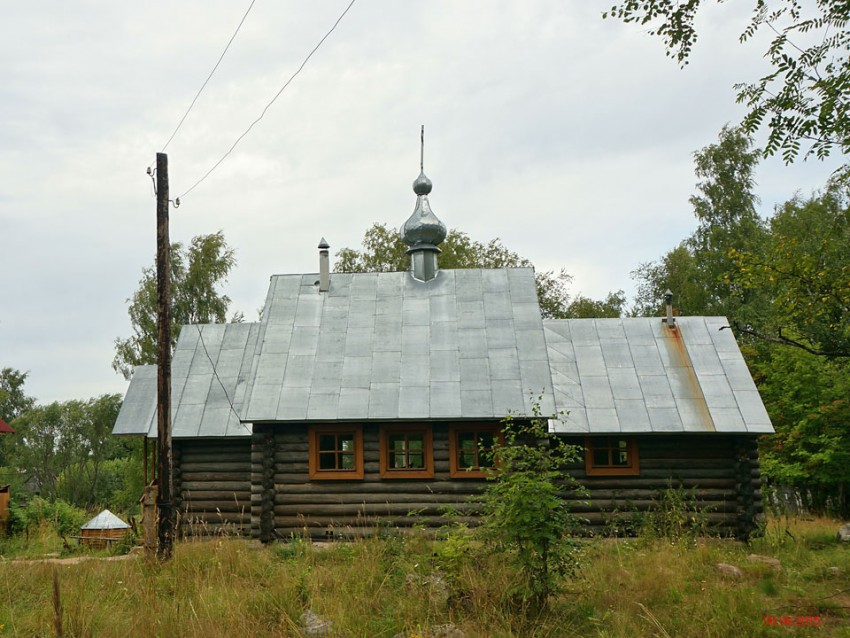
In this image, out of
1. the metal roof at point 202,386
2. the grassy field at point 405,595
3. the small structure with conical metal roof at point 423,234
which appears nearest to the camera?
the grassy field at point 405,595

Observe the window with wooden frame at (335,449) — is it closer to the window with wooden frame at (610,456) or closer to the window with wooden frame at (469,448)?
the window with wooden frame at (469,448)

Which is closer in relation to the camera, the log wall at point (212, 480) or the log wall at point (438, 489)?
the log wall at point (438, 489)

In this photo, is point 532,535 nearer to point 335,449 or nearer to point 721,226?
point 335,449

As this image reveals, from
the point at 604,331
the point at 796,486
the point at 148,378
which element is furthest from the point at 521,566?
the point at 796,486

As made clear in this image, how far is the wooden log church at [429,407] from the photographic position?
1405 cm

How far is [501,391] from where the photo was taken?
46.9ft

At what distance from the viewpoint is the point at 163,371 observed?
37.0 ft

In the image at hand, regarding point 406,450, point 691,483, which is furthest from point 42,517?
point 691,483

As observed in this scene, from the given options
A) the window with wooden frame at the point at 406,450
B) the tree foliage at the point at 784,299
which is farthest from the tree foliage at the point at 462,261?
the window with wooden frame at the point at 406,450

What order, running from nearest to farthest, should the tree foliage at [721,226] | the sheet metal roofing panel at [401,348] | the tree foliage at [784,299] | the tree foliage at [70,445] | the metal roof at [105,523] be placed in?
the tree foliage at [784,299] < the sheet metal roofing panel at [401,348] < the metal roof at [105,523] < the tree foliage at [721,226] < the tree foliage at [70,445]

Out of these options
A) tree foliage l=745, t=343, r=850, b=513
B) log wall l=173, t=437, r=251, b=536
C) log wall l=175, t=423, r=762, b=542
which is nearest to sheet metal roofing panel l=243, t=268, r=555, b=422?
log wall l=175, t=423, r=762, b=542

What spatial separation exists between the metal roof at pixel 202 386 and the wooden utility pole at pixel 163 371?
4195 millimetres

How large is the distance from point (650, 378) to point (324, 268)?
295 inches
